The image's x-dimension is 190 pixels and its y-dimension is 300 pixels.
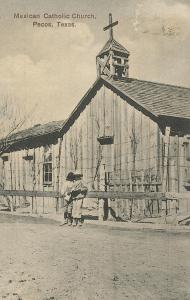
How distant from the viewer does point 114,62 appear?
12.4 meters

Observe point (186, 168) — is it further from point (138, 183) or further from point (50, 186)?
point (50, 186)

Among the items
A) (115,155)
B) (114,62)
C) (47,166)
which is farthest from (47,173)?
(114,62)

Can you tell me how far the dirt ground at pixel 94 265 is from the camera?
436 centimetres

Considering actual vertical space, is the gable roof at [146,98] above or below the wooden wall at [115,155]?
above

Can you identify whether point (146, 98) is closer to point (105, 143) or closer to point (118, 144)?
point (118, 144)

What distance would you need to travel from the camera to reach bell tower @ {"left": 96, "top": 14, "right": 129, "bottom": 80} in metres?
12.0

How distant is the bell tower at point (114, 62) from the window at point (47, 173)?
13.0 ft

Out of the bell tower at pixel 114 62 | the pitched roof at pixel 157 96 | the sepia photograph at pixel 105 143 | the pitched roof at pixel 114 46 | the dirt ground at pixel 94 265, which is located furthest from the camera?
the bell tower at pixel 114 62

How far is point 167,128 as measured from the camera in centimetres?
1021

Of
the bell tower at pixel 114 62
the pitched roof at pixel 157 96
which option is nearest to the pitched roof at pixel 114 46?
the bell tower at pixel 114 62

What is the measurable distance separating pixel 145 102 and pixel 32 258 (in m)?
6.17

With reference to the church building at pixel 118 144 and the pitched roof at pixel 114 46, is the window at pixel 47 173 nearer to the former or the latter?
the church building at pixel 118 144

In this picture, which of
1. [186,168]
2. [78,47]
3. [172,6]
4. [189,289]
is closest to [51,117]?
[78,47]

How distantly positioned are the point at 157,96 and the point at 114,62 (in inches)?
72.5
